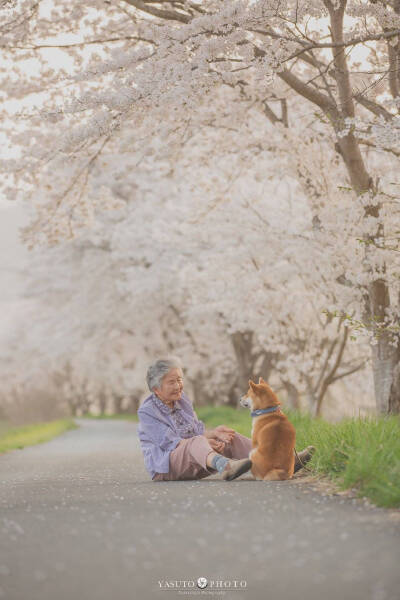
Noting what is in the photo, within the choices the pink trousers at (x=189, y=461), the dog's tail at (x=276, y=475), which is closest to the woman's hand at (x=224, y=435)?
the pink trousers at (x=189, y=461)

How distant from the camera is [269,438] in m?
5.93

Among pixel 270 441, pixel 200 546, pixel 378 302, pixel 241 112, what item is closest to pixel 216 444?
pixel 270 441

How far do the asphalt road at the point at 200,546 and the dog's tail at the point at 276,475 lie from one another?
436 mm

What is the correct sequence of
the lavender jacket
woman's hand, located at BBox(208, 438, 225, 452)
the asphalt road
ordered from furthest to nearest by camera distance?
woman's hand, located at BBox(208, 438, 225, 452) < the lavender jacket < the asphalt road

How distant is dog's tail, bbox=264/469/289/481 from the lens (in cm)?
611

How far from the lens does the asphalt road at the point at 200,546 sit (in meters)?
3.06

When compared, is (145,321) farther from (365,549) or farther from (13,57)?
(365,549)

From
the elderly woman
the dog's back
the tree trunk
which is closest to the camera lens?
the dog's back

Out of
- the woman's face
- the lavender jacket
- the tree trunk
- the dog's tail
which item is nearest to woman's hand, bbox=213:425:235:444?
the lavender jacket

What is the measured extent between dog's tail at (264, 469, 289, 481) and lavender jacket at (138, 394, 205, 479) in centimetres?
105

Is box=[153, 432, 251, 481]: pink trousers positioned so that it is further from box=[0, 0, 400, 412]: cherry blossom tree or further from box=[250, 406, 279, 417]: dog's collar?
box=[0, 0, 400, 412]: cherry blossom tree

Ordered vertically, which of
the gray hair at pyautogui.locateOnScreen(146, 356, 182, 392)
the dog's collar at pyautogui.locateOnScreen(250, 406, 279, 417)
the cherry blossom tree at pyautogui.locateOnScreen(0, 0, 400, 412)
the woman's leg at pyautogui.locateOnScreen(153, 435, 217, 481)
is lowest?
the woman's leg at pyautogui.locateOnScreen(153, 435, 217, 481)

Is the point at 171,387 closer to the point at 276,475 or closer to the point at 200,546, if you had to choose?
the point at 276,475

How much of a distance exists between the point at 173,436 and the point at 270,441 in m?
1.28
